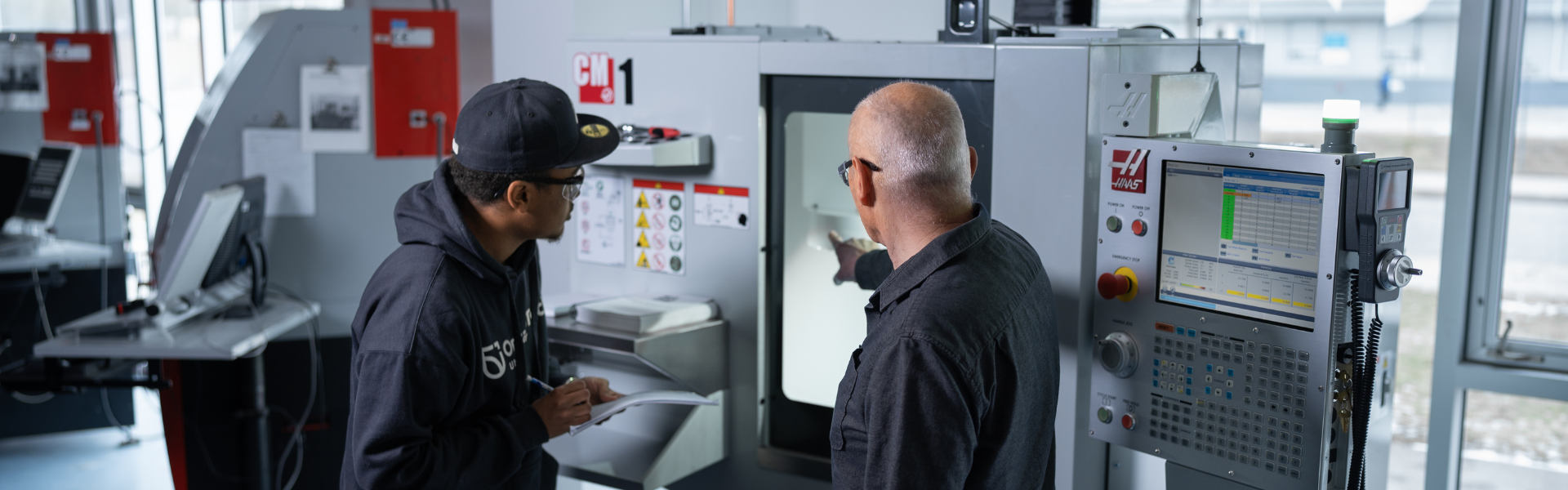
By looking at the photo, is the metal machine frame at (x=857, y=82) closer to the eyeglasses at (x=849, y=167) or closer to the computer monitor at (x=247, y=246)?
the eyeglasses at (x=849, y=167)

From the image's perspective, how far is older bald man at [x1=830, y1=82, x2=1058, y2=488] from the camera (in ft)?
4.27

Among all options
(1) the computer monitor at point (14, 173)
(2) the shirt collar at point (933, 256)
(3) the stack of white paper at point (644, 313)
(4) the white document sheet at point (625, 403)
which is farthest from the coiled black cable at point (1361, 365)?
(1) the computer monitor at point (14, 173)

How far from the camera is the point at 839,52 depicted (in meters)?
2.28

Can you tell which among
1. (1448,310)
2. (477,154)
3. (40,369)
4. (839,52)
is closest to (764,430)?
(839,52)

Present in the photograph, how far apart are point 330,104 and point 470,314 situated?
235cm

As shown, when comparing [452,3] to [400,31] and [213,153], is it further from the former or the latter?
[213,153]

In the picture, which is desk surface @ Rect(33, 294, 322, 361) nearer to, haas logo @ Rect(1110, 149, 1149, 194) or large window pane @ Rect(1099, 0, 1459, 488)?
haas logo @ Rect(1110, 149, 1149, 194)

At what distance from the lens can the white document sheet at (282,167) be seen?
3.69 metres

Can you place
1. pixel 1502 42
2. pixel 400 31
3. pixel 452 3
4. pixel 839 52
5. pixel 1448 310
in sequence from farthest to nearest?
pixel 452 3
pixel 400 31
pixel 1448 310
pixel 1502 42
pixel 839 52

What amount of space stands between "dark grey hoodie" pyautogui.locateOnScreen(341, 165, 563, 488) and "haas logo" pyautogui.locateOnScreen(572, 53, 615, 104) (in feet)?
2.89

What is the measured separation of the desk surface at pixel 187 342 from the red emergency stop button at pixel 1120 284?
2.57m

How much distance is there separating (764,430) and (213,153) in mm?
2354

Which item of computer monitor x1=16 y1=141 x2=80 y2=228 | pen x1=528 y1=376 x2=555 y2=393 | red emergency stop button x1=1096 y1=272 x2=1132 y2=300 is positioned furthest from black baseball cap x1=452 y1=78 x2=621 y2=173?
computer monitor x1=16 y1=141 x2=80 y2=228

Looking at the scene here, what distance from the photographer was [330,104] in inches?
145
